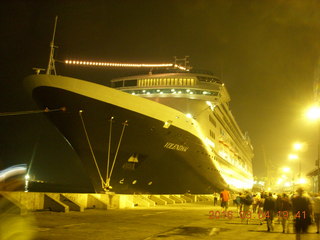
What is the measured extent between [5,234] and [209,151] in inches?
763

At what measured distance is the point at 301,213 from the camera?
21.5 ft

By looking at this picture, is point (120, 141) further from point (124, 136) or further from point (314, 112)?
point (314, 112)

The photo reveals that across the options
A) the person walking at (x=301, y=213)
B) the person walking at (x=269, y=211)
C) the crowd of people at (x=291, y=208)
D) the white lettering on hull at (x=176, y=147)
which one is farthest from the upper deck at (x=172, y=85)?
the person walking at (x=301, y=213)

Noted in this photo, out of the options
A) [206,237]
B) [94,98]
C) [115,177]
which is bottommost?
[206,237]

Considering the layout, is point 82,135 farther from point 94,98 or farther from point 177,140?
point 177,140

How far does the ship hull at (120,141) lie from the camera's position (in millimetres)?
16297

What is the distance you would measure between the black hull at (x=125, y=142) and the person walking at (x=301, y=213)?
10.9 meters

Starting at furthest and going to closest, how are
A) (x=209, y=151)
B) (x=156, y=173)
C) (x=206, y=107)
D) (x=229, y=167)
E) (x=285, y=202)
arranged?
1. (x=229, y=167)
2. (x=206, y=107)
3. (x=209, y=151)
4. (x=156, y=173)
5. (x=285, y=202)

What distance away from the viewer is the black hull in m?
16.3

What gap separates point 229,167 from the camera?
39.6 m

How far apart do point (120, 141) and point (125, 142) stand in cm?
37

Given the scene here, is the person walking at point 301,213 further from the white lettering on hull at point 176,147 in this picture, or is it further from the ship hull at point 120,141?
the white lettering on hull at point 176,147

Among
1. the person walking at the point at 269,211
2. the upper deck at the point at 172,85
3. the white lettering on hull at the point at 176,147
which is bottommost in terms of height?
the person walking at the point at 269,211

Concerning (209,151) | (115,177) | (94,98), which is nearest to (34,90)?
(94,98)
